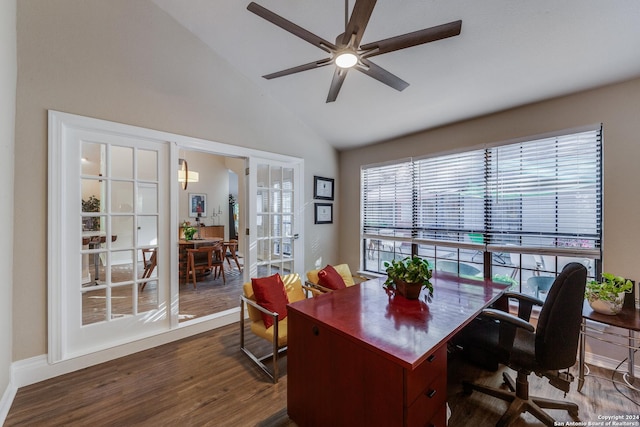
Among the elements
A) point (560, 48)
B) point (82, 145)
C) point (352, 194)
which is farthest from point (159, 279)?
point (560, 48)

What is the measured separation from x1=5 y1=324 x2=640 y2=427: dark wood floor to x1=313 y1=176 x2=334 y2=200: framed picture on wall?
252cm

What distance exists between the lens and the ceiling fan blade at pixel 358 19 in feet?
4.63

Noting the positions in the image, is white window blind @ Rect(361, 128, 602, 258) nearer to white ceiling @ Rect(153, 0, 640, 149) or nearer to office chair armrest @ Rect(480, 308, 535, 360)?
white ceiling @ Rect(153, 0, 640, 149)

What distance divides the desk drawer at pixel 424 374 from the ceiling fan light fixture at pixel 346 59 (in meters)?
1.81

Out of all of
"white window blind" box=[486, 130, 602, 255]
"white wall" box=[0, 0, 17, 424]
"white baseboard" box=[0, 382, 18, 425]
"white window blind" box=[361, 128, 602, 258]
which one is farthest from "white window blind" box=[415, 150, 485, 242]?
"white baseboard" box=[0, 382, 18, 425]

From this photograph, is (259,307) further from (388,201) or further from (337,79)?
(388,201)

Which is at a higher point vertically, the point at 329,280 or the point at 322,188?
the point at 322,188

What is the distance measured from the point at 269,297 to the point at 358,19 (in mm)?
2120

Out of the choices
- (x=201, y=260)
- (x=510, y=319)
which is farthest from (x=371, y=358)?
(x=201, y=260)

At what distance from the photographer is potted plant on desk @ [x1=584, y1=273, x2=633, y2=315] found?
194cm

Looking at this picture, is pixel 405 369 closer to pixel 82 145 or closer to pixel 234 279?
pixel 82 145

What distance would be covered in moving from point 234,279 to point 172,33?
3.91 meters

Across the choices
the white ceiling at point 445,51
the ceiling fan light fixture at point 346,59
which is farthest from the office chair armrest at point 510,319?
the white ceiling at point 445,51

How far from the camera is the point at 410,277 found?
6.17ft
